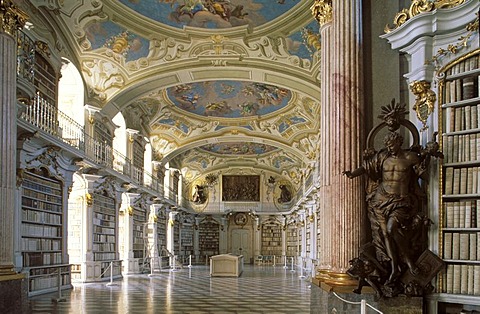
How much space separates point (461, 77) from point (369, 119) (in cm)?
120

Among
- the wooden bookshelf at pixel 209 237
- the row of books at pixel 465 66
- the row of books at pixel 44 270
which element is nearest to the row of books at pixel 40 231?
the row of books at pixel 44 270

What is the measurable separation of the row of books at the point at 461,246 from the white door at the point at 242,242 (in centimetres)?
3518

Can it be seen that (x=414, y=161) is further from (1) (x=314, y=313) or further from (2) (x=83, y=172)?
(2) (x=83, y=172)

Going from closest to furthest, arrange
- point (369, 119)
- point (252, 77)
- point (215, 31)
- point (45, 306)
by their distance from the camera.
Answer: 1. point (369, 119)
2. point (45, 306)
3. point (215, 31)
4. point (252, 77)

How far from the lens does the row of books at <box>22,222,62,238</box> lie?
13336 millimetres

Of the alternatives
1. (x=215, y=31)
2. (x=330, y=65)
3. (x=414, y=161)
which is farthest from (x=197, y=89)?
(x=414, y=161)

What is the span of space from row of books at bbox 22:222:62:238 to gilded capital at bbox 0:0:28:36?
5.28 m

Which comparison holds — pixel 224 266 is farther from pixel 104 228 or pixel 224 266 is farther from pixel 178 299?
pixel 178 299

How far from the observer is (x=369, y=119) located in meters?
6.95

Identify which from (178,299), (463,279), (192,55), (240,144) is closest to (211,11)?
(192,55)

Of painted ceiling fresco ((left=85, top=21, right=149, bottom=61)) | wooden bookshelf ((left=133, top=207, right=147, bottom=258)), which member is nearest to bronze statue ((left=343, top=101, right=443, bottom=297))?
painted ceiling fresco ((left=85, top=21, right=149, bottom=61))

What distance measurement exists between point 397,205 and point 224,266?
17.8m

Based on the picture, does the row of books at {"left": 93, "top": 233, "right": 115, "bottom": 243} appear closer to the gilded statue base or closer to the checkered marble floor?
the checkered marble floor

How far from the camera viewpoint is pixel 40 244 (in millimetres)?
14297
